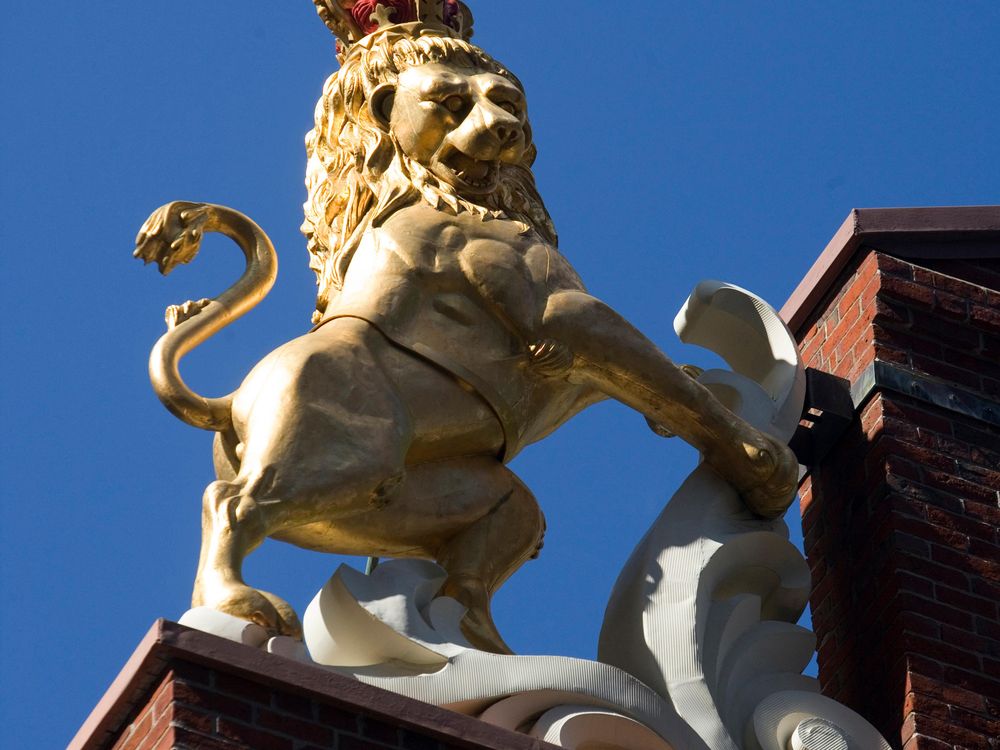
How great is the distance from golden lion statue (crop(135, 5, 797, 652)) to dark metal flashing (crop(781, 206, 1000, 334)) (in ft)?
4.56

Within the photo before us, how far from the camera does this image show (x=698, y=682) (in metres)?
9.37

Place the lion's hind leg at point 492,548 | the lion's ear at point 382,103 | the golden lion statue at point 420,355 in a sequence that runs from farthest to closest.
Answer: the lion's ear at point 382,103 < the lion's hind leg at point 492,548 < the golden lion statue at point 420,355

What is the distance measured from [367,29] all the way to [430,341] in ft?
5.32

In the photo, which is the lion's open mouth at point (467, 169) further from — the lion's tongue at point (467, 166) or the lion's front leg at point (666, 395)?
the lion's front leg at point (666, 395)

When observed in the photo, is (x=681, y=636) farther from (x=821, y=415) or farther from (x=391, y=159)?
(x=391, y=159)

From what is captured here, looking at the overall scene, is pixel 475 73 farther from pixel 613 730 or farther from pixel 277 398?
pixel 613 730

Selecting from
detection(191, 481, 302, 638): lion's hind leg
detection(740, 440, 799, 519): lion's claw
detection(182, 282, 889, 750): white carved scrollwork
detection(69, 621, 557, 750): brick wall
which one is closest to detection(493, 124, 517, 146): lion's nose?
detection(182, 282, 889, 750): white carved scrollwork

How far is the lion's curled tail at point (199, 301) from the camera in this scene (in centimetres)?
958

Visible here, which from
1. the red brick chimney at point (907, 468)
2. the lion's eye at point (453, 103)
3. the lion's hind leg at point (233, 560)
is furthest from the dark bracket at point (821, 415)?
the lion's hind leg at point (233, 560)

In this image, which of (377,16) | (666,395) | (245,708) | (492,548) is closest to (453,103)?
(377,16)

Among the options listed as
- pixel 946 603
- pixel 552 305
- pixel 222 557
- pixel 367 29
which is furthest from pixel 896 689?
pixel 367 29

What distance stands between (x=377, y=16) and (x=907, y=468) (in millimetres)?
2583

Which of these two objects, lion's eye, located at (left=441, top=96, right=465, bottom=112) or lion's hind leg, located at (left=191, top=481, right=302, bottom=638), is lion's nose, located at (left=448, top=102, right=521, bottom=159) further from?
lion's hind leg, located at (left=191, top=481, right=302, bottom=638)

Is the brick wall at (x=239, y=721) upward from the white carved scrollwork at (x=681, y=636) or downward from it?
downward
